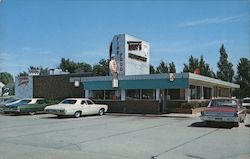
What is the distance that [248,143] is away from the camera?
11961 mm

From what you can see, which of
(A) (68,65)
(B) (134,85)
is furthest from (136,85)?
(A) (68,65)

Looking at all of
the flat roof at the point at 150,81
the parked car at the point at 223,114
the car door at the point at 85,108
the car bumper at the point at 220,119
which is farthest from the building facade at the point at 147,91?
the car bumper at the point at 220,119

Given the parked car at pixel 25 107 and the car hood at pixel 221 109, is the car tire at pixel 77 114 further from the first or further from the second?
the car hood at pixel 221 109

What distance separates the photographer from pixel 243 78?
60219mm

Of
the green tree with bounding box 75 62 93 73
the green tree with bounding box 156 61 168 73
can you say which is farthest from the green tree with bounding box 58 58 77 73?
the green tree with bounding box 156 61 168 73

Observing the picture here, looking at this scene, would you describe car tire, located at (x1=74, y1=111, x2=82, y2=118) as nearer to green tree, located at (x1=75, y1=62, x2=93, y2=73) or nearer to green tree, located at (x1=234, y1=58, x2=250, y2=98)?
green tree, located at (x1=234, y1=58, x2=250, y2=98)

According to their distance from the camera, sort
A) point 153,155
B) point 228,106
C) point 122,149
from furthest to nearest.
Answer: point 228,106
point 122,149
point 153,155

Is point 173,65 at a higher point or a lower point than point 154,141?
higher

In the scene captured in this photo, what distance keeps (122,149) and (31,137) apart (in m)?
4.43

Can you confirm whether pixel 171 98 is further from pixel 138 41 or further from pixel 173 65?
pixel 173 65

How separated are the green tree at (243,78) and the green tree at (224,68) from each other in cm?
246

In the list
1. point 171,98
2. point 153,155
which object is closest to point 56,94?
point 171,98

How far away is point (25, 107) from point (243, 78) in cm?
4311

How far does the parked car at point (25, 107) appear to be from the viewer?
89.6 ft
